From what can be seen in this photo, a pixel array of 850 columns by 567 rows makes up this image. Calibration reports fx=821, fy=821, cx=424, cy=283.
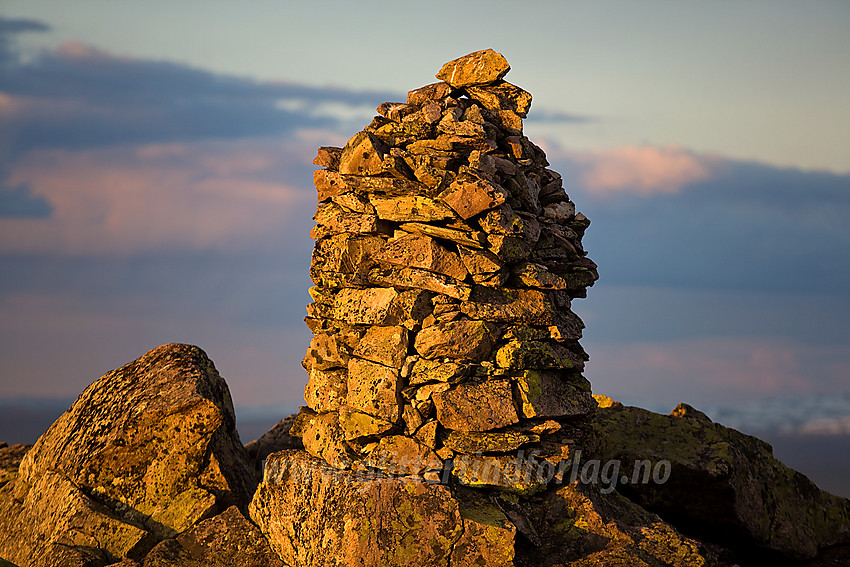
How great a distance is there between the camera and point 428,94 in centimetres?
1540

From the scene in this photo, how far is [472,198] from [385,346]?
2864mm

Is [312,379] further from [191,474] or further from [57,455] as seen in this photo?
[57,455]

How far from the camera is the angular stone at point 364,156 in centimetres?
1435

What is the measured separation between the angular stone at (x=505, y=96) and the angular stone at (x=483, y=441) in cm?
615

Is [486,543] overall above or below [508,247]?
below

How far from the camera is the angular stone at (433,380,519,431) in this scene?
1338 centimetres

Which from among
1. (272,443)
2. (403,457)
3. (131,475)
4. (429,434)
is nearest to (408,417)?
(429,434)

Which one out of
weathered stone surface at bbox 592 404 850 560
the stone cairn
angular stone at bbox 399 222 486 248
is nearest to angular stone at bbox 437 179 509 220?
the stone cairn

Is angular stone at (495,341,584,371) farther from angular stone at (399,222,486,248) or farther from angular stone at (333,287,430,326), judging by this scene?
angular stone at (399,222,486,248)

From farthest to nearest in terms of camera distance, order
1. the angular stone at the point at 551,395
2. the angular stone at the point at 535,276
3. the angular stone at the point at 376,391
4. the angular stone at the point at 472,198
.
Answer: the angular stone at the point at 535,276, the angular stone at the point at 551,395, the angular stone at the point at 472,198, the angular stone at the point at 376,391

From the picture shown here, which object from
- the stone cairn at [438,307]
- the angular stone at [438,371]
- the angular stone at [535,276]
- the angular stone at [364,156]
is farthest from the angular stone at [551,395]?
the angular stone at [364,156]

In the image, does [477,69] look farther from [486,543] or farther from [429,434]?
[486,543]

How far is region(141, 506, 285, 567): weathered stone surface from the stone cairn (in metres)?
1.88

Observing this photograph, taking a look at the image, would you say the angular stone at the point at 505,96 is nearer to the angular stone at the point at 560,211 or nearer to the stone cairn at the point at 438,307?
the stone cairn at the point at 438,307
